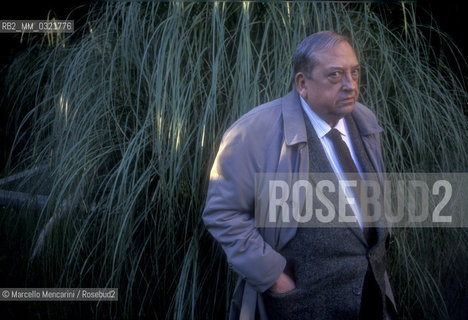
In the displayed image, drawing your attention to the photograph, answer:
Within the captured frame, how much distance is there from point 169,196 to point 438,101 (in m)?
1.75

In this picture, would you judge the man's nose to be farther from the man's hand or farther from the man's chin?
the man's hand

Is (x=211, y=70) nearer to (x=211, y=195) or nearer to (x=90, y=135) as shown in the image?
(x=90, y=135)

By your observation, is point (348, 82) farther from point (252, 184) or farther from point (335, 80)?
point (252, 184)

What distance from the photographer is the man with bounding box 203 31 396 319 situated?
1.96 meters

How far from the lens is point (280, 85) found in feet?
9.23

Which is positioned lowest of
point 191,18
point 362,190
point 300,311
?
point 300,311

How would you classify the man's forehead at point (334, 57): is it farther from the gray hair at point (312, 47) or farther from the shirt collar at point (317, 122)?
the shirt collar at point (317, 122)

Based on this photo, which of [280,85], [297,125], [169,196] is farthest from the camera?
[280,85]

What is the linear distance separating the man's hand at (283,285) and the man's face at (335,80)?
0.64 m

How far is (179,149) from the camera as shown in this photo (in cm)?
265

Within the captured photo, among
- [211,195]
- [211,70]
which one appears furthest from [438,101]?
[211,195]

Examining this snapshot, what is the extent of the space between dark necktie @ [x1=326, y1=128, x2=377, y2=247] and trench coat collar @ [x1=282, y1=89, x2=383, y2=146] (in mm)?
143

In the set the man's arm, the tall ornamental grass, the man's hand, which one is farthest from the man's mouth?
the tall ornamental grass

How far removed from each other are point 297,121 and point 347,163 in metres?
0.25
